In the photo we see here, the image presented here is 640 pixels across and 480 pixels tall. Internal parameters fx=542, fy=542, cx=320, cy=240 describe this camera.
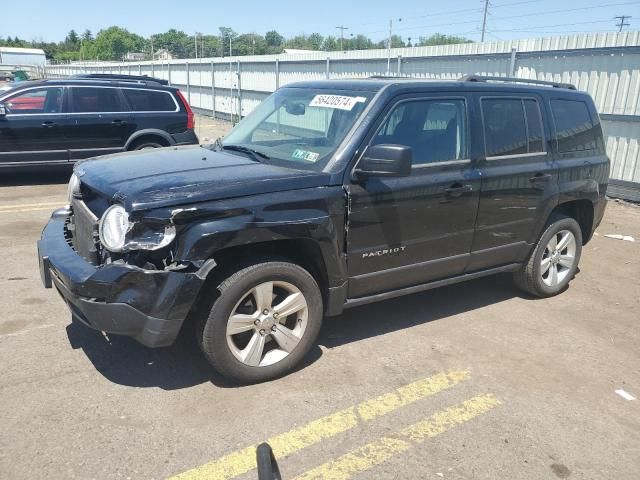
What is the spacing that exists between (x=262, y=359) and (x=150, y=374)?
0.75 meters

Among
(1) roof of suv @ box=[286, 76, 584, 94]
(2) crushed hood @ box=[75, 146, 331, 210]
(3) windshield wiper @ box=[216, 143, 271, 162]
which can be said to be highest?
(1) roof of suv @ box=[286, 76, 584, 94]

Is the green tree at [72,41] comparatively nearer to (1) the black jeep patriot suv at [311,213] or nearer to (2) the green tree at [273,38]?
(2) the green tree at [273,38]

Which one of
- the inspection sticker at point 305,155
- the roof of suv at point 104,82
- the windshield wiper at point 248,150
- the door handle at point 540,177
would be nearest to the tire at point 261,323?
the inspection sticker at point 305,155

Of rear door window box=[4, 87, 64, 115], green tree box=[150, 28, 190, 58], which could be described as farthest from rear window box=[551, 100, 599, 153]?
green tree box=[150, 28, 190, 58]

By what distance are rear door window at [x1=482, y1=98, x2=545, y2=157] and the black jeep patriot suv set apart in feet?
0.05

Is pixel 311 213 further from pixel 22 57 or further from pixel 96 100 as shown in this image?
pixel 22 57

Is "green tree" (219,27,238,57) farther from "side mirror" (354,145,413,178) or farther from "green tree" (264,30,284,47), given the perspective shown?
"side mirror" (354,145,413,178)

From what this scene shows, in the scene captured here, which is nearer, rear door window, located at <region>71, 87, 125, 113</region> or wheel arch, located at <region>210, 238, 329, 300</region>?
wheel arch, located at <region>210, 238, 329, 300</region>

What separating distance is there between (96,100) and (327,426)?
835 cm

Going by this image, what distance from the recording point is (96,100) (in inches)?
375

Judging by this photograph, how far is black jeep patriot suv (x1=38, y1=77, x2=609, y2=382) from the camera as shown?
9.98ft

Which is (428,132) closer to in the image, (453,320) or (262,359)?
(453,320)

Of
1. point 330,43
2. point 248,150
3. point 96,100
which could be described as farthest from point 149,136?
point 330,43

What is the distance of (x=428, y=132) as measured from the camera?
4.04m
